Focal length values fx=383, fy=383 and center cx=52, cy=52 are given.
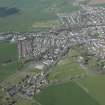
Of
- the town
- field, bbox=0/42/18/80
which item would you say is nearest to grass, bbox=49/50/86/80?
the town

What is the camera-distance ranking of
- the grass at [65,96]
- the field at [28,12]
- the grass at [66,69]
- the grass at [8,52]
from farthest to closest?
the field at [28,12], the grass at [8,52], the grass at [66,69], the grass at [65,96]

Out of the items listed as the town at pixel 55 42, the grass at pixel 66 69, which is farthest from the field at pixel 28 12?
the grass at pixel 66 69

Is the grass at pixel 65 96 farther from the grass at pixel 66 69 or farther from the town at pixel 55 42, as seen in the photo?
the grass at pixel 66 69

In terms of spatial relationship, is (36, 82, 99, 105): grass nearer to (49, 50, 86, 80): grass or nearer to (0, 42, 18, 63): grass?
(49, 50, 86, 80): grass

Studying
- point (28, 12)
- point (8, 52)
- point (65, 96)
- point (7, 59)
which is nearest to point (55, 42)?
point (8, 52)

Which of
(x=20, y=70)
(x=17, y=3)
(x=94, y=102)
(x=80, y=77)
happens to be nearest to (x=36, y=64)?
(x=20, y=70)

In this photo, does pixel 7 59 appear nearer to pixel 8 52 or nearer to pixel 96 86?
pixel 8 52

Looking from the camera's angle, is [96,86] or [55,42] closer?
[96,86]
